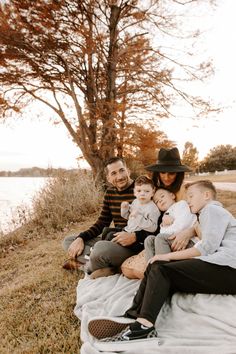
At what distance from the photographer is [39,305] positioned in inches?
138

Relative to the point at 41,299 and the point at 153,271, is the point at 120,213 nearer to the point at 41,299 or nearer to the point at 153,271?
the point at 41,299

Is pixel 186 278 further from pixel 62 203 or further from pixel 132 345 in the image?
pixel 62 203

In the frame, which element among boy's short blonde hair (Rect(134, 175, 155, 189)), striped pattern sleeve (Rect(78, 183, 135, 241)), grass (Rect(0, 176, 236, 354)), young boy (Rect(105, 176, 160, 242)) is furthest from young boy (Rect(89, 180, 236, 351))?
striped pattern sleeve (Rect(78, 183, 135, 241))

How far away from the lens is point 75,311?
3.04 meters

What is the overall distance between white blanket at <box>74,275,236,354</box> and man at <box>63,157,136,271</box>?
0.52 m

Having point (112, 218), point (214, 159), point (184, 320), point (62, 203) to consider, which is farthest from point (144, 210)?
point (214, 159)

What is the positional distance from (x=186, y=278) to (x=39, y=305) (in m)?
1.75

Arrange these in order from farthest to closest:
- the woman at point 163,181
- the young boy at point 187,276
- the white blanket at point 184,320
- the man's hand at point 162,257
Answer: the woman at point 163,181
the man's hand at point 162,257
the young boy at point 187,276
the white blanket at point 184,320

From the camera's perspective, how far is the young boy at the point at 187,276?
7.62 feet

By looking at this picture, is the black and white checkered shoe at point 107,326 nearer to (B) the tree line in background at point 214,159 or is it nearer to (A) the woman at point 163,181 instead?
(A) the woman at point 163,181

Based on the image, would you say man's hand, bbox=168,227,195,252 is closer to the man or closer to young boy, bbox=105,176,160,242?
young boy, bbox=105,176,160,242

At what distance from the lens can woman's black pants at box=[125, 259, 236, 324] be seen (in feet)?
8.04

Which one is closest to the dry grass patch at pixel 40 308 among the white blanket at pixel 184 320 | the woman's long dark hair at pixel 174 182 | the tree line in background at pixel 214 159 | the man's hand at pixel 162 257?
the white blanket at pixel 184 320

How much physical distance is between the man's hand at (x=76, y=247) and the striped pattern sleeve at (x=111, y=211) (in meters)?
0.08
